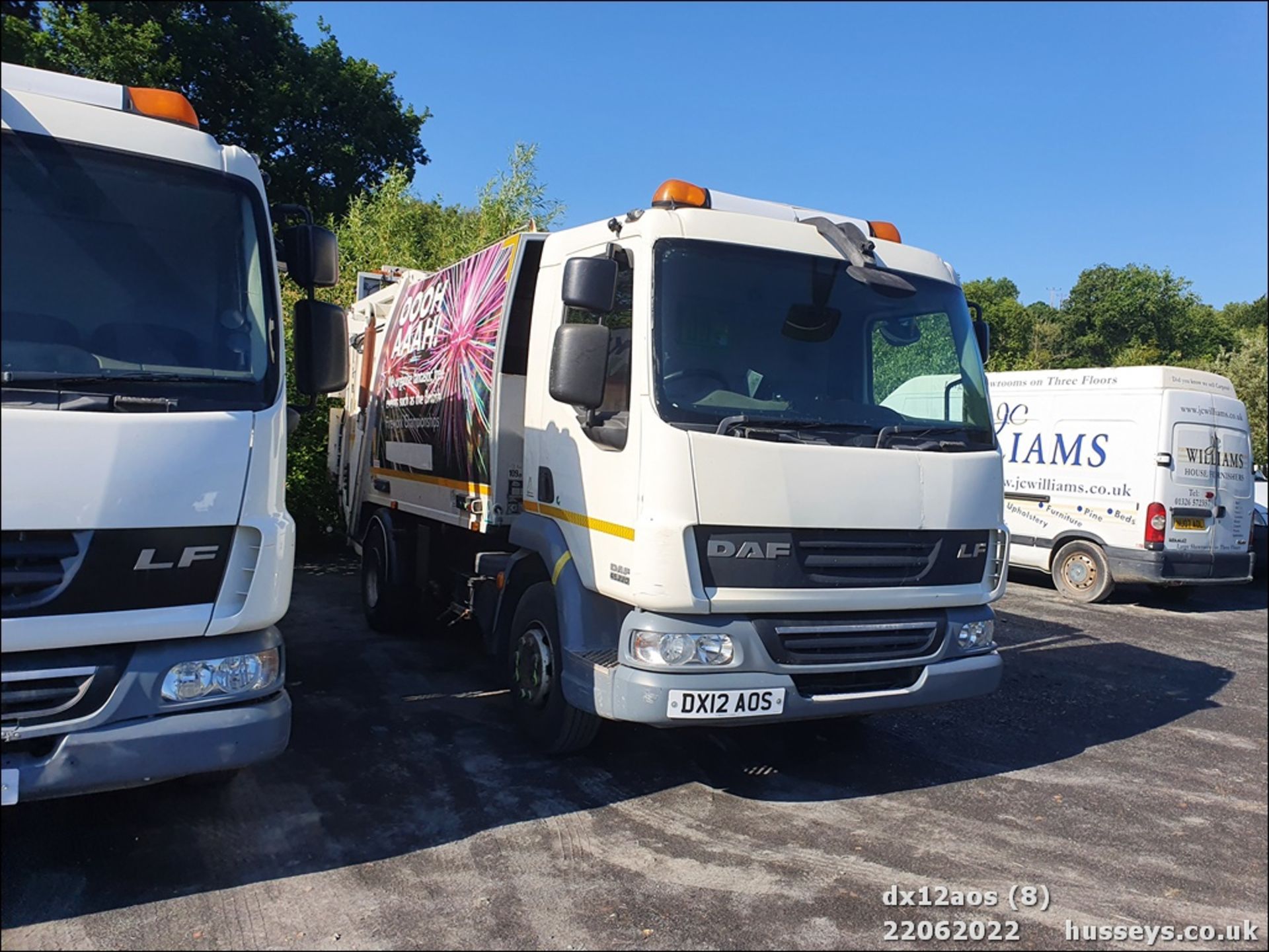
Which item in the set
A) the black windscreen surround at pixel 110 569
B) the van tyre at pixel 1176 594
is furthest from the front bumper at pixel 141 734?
the van tyre at pixel 1176 594

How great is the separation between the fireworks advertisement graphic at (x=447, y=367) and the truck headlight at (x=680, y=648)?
75.2 inches

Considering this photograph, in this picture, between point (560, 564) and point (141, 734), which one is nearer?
point (141, 734)

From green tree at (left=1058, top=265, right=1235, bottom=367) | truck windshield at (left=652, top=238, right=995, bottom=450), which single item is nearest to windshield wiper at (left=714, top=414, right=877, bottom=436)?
truck windshield at (left=652, top=238, right=995, bottom=450)

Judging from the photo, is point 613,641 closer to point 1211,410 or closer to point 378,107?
point 1211,410

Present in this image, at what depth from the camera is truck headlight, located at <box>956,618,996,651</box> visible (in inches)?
193

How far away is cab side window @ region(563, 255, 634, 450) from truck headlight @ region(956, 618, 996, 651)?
213 cm

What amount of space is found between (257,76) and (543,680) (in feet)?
79.5

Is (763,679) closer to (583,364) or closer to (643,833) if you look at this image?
(643,833)

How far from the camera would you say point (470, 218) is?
54.6 ft

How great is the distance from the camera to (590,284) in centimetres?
439

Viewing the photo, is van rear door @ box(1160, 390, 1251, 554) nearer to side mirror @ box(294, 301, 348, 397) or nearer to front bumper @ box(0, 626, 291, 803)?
side mirror @ box(294, 301, 348, 397)

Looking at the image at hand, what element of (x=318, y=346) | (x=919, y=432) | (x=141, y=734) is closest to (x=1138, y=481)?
(x=919, y=432)

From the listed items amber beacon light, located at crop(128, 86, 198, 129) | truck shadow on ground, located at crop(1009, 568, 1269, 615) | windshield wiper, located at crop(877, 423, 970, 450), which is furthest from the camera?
truck shadow on ground, located at crop(1009, 568, 1269, 615)

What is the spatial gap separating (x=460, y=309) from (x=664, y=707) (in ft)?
11.2
